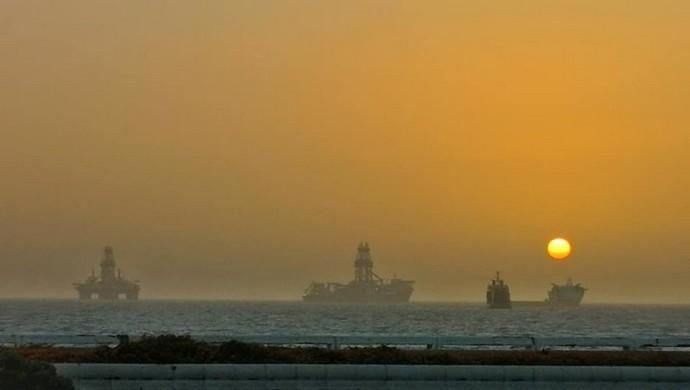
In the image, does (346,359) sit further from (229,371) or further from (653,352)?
(653,352)

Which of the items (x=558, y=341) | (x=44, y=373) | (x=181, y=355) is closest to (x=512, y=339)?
(x=558, y=341)

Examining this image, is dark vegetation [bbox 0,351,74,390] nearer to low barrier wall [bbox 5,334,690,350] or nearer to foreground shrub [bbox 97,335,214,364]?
foreground shrub [bbox 97,335,214,364]

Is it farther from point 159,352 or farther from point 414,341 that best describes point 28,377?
point 414,341

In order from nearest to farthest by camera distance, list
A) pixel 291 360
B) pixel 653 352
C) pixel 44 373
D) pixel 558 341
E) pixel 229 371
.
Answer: pixel 44 373 → pixel 229 371 → pixel 291 360 → pixel 653 352 → pixel 558 341

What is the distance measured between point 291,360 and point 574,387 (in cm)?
760

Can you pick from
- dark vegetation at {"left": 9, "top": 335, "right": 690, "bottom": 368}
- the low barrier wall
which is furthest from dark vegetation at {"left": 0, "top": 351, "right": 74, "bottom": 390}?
the low barrier wall

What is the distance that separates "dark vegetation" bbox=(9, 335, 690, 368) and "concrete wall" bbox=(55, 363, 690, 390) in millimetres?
1376

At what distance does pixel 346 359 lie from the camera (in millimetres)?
32469

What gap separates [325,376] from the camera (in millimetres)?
30141

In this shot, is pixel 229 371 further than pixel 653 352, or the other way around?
pixel 653 352

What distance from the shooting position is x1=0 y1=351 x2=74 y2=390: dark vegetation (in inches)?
996

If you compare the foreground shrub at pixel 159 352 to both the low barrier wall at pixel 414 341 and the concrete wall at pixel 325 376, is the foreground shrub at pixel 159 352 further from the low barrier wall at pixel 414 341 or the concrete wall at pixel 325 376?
the low barrier wall at pixel 414 341

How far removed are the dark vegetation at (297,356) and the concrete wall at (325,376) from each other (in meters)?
1.38

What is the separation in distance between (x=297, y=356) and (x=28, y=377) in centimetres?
917
